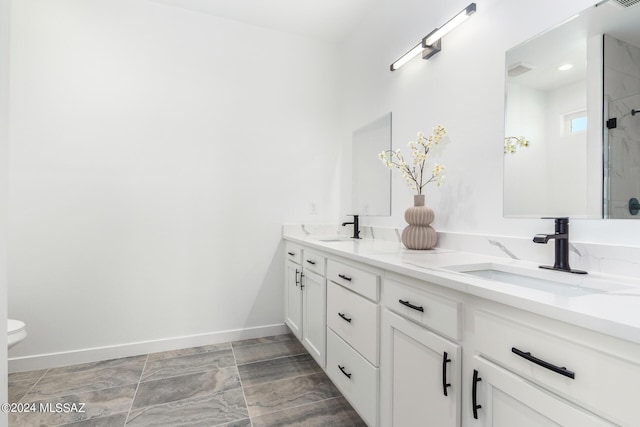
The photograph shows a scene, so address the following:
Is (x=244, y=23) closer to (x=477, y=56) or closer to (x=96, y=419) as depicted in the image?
(x=477, y=56)

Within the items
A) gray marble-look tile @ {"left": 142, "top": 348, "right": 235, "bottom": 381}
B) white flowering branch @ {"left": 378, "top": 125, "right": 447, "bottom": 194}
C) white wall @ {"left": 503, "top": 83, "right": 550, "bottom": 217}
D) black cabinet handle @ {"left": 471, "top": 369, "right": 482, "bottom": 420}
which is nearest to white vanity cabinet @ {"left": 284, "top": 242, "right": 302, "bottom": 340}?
gray marble-look tile @ {"left": 142, "top": 348, "right": 235, "bottom": 381}

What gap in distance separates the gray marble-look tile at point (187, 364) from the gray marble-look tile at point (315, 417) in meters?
0.70

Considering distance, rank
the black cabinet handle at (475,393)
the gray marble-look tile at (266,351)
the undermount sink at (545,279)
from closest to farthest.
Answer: the black cabinet handle at (475,393) < the undermount sink at (545,279) < the gray marble-look tile at (266,351)

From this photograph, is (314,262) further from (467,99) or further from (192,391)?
(467,99)

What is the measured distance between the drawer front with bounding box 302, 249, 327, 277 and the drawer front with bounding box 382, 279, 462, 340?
0.66 metres

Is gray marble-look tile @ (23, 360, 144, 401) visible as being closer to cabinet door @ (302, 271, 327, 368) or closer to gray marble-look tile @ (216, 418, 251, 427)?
gray marble-look tile @ (216, 418, 251, 427)

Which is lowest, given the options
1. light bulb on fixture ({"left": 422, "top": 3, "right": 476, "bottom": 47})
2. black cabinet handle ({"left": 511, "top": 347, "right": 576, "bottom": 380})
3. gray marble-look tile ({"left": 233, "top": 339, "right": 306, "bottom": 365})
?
gray marble-look tile ({"left": 233, "top": 339, "right": 306, "bottom": 365})

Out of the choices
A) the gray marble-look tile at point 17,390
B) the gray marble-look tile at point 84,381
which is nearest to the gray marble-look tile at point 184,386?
the gray marble-look tile at point 84,381

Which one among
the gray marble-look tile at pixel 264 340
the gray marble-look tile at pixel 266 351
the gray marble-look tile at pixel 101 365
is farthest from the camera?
the gray marble-look tile at pixel 264 340

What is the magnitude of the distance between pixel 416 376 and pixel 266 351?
5.29 feet

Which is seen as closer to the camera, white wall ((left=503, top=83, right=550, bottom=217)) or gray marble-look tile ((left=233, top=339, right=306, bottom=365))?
white wall ((left=503, top=83, right=550, bottom=217))

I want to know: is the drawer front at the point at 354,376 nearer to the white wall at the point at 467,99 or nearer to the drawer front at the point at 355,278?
the drawer front at the point at 355,278

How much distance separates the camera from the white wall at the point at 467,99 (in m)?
1.30

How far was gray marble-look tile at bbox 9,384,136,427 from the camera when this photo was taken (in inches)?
64.5
